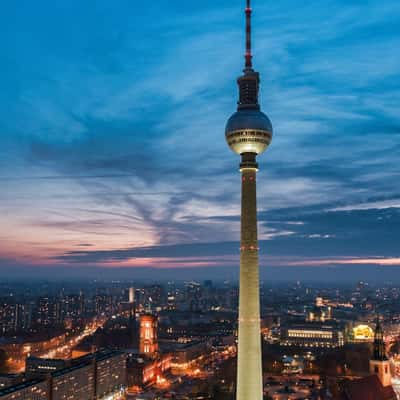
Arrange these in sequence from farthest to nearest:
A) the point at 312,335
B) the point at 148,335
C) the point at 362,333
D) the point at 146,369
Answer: the point at 312,335 < the point at 362,333 < the point at 148,335 < the point at 146,369

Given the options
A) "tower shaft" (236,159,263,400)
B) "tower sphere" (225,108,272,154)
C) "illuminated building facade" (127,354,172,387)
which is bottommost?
"illuminated building facade" (127,354,172,387)

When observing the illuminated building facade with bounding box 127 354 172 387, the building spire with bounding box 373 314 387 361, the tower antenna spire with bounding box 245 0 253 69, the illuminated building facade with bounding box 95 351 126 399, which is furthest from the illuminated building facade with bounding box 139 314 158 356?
the tower antenna spire with bounding box 245 0 253 69

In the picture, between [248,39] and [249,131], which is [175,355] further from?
[248,39]

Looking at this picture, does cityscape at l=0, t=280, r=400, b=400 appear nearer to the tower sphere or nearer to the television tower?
the television tower

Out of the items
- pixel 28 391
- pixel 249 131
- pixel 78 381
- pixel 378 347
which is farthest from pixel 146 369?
pixel 249 131

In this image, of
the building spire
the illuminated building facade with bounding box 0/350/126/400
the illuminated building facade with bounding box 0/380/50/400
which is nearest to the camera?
the illuminated building facade with bounding box 0/380/50/400

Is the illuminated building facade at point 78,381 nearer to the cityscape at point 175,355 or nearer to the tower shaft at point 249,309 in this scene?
the cityscape at point 175,355
